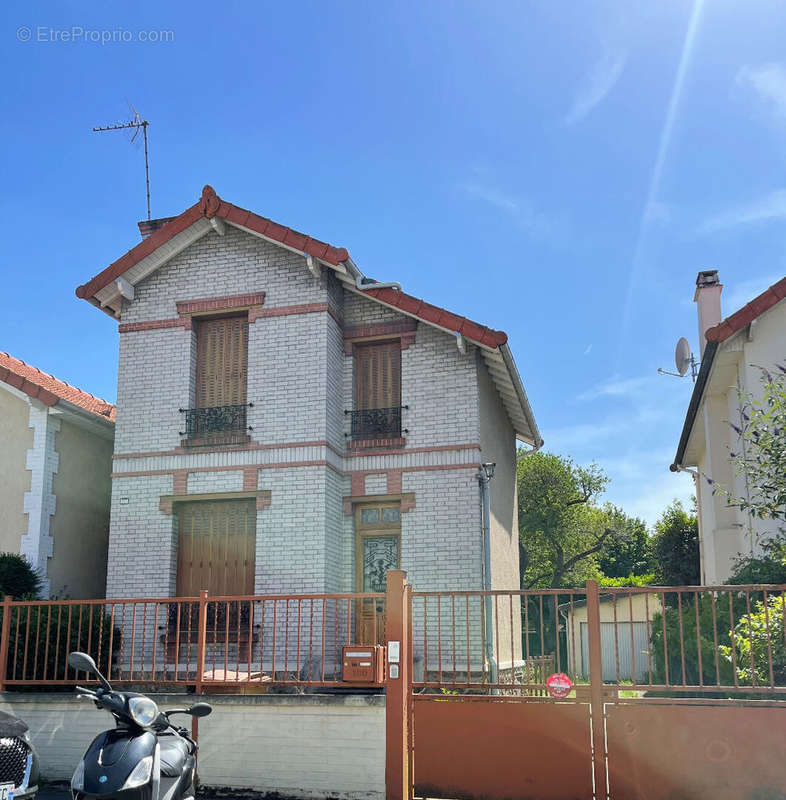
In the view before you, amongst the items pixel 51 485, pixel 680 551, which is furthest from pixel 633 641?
pixel 680 551

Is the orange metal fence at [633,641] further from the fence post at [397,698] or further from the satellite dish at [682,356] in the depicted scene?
the satellite dish at [682,356]

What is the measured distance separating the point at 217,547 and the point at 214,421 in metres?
1.96

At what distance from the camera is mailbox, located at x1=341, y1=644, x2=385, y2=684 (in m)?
9.02

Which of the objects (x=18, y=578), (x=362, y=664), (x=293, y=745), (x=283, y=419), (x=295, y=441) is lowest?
(x=293, y=745)

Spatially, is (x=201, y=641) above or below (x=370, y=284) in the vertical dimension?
below

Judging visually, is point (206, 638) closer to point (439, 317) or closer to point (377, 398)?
point (377, 398)

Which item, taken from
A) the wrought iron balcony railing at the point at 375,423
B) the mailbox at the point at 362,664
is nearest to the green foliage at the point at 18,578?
the wrought iron balcony railing at the point at 375,423

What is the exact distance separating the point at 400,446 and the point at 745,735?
7.27 m

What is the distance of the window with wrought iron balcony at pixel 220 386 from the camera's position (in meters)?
14.4

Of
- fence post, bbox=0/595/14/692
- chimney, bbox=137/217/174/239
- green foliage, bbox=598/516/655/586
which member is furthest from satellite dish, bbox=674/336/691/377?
green foliage, bbox=598/516/655/586

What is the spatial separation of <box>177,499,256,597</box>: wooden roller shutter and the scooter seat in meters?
7.28

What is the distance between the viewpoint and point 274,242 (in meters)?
14.5

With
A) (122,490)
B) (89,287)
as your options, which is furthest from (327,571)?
(89,287)

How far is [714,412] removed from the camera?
55.3ft
